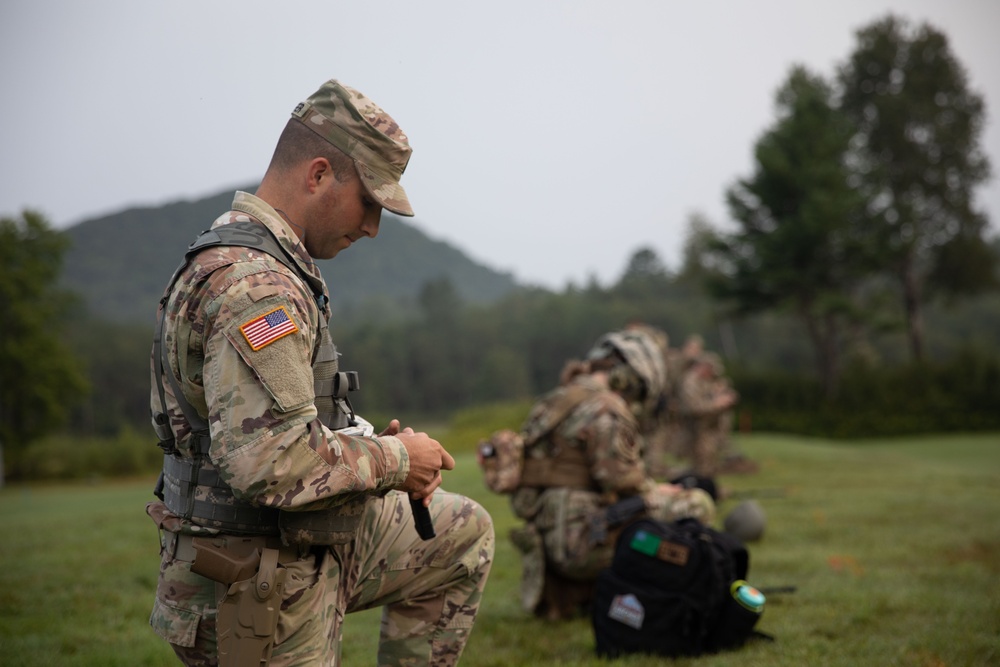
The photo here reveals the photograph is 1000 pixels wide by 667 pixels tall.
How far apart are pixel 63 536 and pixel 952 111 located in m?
41.6

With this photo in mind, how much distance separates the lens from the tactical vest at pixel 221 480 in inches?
117

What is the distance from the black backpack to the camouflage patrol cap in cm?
308

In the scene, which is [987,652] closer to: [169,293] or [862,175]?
[169,293]

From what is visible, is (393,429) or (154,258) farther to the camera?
(154,258)

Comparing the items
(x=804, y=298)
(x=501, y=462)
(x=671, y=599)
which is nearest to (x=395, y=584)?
(x=671, y=599)

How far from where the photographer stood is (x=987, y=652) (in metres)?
5.08

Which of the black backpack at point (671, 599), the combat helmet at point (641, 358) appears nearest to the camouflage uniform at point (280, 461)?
the black backpack at point (671, 599)

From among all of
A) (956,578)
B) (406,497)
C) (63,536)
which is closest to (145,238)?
(63,536)

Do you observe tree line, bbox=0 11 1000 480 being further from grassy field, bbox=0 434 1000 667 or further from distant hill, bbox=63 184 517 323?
grassy field, bbox=0 434 1000 667

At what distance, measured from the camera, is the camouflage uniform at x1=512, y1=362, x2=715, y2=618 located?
6.11m

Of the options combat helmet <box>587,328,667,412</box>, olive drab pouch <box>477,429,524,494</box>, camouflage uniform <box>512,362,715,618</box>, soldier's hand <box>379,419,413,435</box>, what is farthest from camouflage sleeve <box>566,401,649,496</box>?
soldier's hand <box>379,419,413,435</box>

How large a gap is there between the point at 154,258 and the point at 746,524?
7303mm

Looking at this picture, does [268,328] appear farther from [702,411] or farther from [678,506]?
[702,411]

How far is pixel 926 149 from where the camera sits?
133 ft
